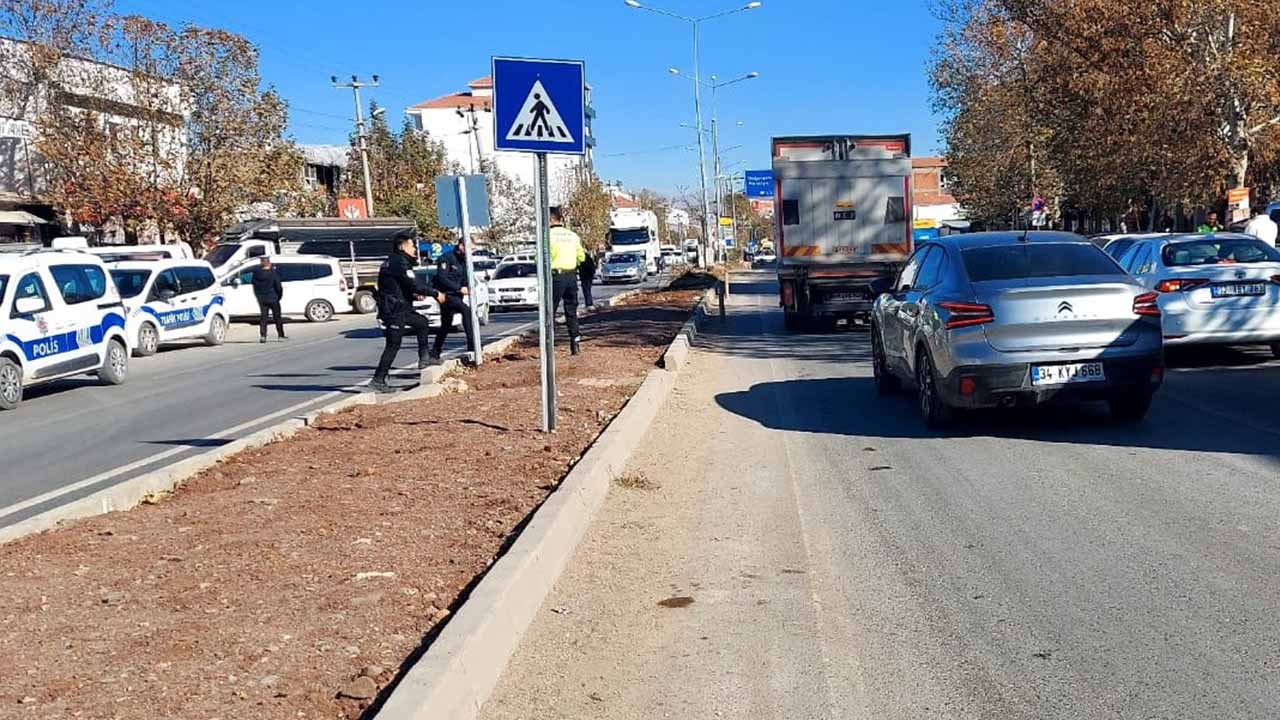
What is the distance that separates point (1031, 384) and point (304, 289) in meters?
26.5

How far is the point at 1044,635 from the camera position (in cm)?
497

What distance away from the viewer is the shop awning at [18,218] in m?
33.3

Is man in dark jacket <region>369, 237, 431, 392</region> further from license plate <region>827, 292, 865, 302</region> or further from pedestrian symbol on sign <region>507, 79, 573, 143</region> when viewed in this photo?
license plate <region>827, 292, 865, 302</region>

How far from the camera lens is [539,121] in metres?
9.19

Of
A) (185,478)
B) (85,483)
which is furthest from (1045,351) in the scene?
(85,483)

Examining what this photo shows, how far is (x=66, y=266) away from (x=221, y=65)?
2076 centimetres

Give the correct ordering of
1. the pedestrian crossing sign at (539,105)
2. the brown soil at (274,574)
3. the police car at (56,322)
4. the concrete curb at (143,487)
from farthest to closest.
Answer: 1. the police car at (56,322)
2. the pedestrian crossing sign at (539,105)
3. the concrete curb at (143,487)
4. the brown soil at (274,574)

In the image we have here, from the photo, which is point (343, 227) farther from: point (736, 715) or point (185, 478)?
point (736, 715)

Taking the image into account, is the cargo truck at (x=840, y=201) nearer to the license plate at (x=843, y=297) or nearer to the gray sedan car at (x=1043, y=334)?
the license plate at (x=843, y=297)

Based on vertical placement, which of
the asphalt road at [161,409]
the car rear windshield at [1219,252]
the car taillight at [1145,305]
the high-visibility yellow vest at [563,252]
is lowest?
the asphalt road at [161,409]

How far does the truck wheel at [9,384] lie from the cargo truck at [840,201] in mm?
12141

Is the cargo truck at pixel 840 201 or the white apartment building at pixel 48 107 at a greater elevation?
the white apartment building at pixel 48 107

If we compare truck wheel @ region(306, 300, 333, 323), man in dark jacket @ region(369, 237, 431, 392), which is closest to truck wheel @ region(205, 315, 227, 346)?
truck wheel @ region(306, 300, 333, 323)

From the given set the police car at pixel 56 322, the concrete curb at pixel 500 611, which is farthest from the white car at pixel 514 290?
the concrete curb at pixel 500 611
